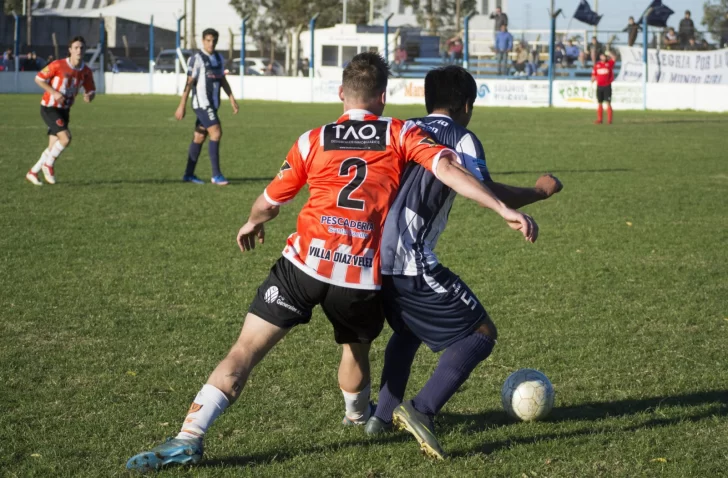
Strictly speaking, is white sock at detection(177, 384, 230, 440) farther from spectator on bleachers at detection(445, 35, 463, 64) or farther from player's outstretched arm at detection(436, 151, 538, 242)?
spectator on bleachers at detection(445, 35, 463, 64)

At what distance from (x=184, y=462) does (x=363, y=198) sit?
1.20 metres

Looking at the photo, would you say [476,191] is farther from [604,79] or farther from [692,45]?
[692,45]

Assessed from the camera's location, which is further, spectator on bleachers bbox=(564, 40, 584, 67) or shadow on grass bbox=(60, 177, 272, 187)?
spectator on bleachers bbox=(564, 40, 584, 67)

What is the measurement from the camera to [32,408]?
14.0 feet

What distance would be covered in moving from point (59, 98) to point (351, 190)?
9.59 metres

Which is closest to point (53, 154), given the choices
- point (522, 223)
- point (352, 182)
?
point (352, 182)

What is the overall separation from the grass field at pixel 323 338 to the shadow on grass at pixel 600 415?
0.05 ft

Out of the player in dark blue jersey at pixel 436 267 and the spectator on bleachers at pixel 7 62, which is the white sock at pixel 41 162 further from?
Answer: the spectator on bleachers at pixel 7 62

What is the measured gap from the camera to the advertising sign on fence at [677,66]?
30.3 metres

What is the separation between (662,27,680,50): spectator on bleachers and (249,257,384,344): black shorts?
31601 mm

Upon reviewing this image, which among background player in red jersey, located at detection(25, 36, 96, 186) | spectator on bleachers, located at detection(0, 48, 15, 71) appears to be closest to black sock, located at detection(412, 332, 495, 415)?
background player in red jersey, located at detection(25, 36, 96, 186)

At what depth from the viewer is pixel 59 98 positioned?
1210 cm

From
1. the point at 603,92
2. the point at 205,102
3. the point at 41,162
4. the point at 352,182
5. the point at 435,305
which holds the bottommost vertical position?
the point at 435,305

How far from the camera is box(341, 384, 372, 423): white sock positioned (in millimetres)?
4034
